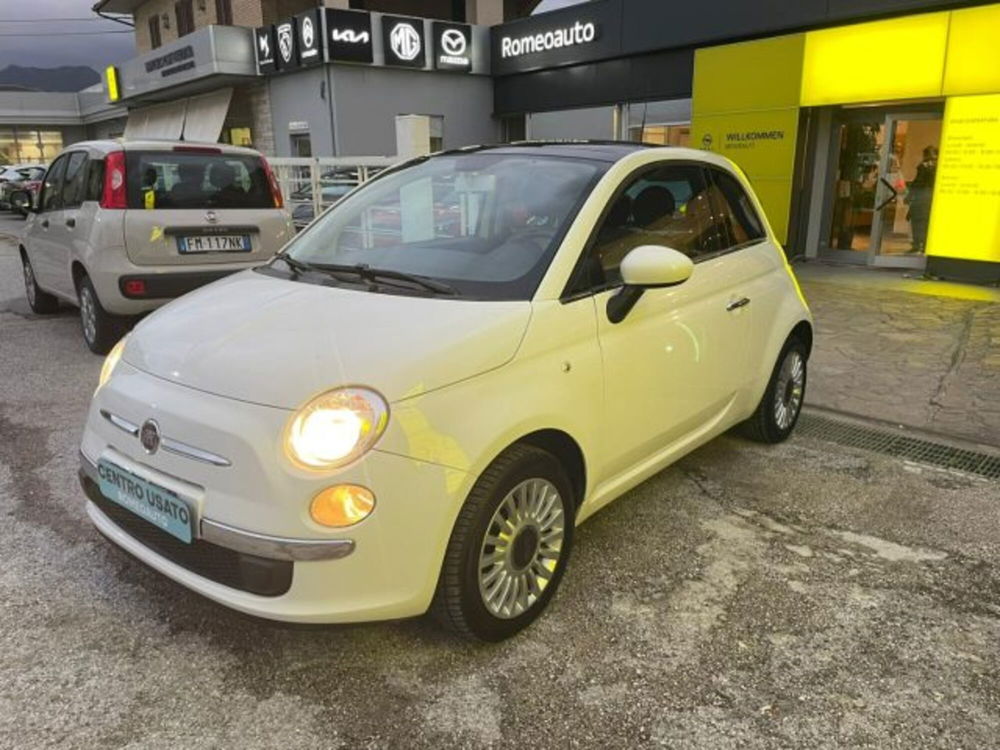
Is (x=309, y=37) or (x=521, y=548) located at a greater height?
(x=309, y=37)

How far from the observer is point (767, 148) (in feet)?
38.0

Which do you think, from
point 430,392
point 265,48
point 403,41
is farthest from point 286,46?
point 430,392

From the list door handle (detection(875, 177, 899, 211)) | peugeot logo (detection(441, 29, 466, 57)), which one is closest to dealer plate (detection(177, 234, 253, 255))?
door handle (detection(875, 177, 899, 211))

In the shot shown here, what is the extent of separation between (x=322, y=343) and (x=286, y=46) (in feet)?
55.7

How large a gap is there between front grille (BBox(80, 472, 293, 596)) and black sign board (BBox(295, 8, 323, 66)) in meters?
15.5

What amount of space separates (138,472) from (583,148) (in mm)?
2200

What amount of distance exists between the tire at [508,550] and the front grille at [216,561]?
503mm

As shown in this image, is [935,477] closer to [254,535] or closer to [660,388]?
[660,388]

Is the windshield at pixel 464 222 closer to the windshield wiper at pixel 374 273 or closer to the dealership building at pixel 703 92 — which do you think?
the windshield wiper at pixel 374 273

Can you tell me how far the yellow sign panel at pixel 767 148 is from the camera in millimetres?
11320

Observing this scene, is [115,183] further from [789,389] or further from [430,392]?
[789,389]

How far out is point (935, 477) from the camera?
4.18 meters

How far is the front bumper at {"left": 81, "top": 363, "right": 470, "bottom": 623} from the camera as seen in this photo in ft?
7.25

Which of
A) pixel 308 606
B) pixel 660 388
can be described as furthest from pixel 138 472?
pixel 660 388
